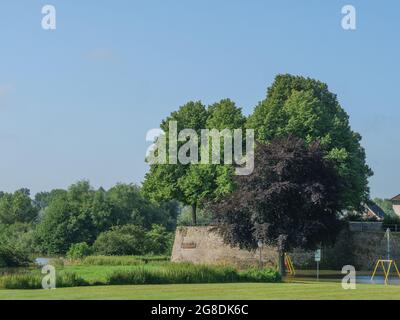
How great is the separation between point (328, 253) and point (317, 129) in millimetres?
9727

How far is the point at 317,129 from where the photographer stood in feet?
220

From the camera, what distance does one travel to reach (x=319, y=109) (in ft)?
220

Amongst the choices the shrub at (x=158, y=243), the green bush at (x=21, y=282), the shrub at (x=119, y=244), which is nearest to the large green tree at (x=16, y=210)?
the shrub at (x=158, y=243)

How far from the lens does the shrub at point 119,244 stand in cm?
7925

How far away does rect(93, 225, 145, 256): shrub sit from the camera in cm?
7925

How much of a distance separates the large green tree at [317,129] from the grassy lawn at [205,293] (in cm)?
2857

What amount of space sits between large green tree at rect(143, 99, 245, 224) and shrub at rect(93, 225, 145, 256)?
6894 millimetres

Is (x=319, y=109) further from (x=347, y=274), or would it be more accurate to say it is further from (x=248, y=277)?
(x=248, y=277)

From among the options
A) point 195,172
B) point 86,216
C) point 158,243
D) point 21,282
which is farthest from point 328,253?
point 86,216

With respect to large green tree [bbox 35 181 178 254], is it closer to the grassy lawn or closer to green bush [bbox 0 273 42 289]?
green bush [bbox 0 273 42 289]
